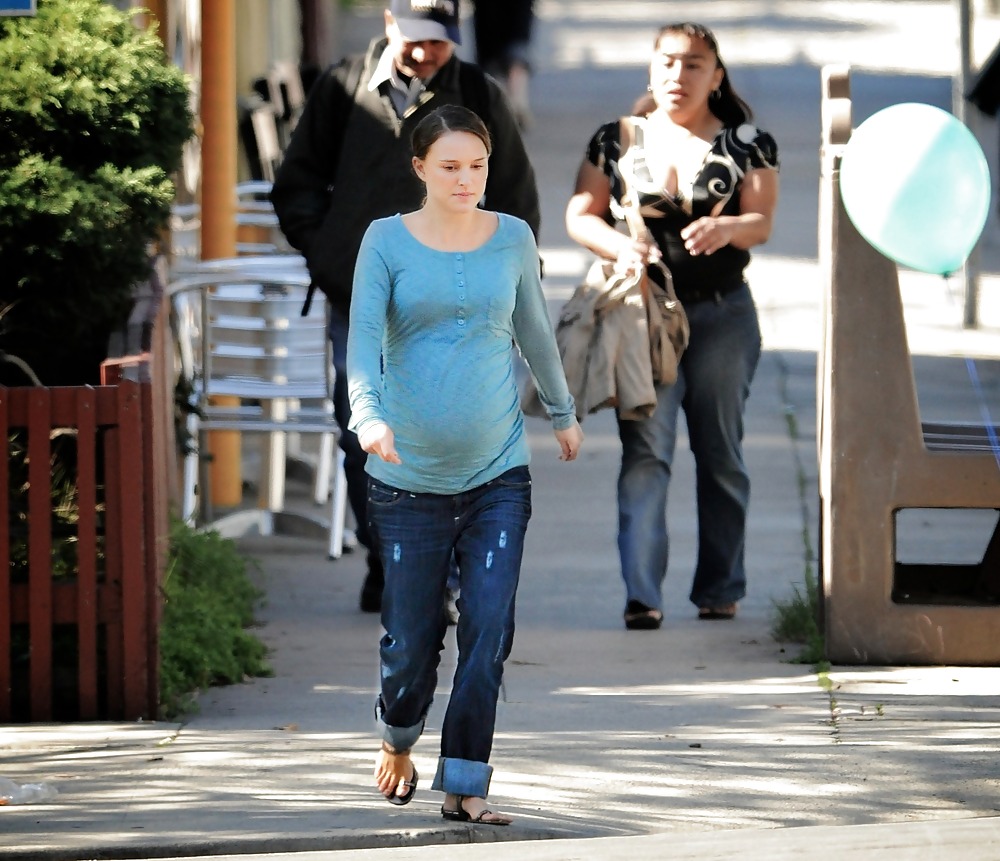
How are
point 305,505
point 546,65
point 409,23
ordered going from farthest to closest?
point 546,65
point 305,505
point 409,23

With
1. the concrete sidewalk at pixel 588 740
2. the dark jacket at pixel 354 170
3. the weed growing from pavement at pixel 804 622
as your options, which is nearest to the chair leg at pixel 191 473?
the concrete sidewalk at pixel 588 740

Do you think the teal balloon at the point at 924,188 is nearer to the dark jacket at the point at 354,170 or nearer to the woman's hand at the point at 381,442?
the dark jacket at the point at 354,170

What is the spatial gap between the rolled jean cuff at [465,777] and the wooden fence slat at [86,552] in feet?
4.94

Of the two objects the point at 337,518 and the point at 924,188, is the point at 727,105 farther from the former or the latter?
the point at 337,518

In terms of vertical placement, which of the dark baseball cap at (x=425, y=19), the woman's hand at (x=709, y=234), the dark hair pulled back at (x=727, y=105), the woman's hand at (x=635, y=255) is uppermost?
the dark baseball cap at (x=425, y=19)

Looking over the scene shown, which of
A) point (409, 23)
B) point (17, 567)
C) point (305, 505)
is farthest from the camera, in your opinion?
point (305, 505)

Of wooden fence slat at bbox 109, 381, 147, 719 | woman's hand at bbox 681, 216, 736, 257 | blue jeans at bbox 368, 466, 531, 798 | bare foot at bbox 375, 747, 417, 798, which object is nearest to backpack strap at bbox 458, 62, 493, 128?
woman's hand at bbox 681, 216, 736, 257

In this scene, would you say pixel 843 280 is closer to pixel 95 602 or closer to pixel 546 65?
pixel 95 602

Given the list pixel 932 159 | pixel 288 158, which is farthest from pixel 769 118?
pixel 932 159

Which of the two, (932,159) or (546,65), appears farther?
(546,65)

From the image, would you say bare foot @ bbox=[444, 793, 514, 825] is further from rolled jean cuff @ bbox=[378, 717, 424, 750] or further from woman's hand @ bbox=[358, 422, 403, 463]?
woman's hand @ bbox=[358, 422, 403, 463]

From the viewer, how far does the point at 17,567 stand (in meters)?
5.88

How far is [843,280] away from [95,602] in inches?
97.1

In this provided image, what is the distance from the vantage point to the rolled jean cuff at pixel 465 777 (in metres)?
4.56
